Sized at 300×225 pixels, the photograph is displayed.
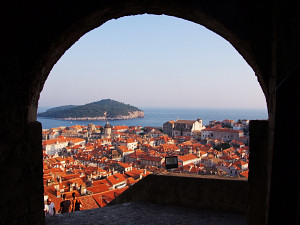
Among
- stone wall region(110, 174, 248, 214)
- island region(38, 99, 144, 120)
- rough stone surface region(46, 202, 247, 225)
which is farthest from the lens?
island region(38, 99, 144, 120)

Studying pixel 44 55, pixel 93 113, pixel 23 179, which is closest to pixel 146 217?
pixel 23 179

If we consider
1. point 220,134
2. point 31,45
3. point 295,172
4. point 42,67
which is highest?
point 31,45

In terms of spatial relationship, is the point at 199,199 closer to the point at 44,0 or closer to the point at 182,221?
the point at 182,221

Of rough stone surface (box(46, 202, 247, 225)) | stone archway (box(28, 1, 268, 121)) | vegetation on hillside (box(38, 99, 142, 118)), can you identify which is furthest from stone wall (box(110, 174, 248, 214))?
vegetation on hillside (box(38, 99, 142, 118))

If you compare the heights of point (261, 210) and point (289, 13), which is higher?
point (289, 13)

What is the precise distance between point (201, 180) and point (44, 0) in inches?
128

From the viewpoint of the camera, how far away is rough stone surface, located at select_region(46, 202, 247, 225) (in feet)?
10.6

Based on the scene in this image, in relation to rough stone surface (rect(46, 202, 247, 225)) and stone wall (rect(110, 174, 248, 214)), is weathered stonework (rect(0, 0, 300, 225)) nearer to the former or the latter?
rough stone surface (rect(46, 202, 247, 225))

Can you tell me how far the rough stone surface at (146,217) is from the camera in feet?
10.6

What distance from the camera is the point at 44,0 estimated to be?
209cm

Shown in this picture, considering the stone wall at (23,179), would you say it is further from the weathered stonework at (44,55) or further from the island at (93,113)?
the island at (93,113)

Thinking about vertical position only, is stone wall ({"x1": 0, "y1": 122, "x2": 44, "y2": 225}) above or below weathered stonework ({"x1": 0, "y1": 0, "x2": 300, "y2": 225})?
below

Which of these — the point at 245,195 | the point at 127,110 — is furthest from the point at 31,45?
the point at 127,110

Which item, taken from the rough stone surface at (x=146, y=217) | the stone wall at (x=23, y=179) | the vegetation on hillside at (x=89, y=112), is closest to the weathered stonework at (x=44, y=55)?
the stone wall at (x=23, y=179)
